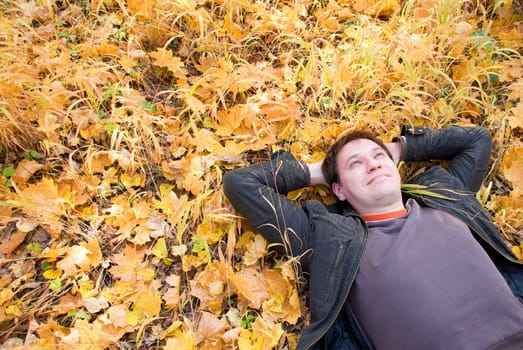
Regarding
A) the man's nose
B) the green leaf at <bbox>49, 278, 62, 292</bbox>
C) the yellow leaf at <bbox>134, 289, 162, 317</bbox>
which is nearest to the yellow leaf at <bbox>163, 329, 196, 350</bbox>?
the yellow leaf at <bbox>134, 289, 162, 317</bbox>

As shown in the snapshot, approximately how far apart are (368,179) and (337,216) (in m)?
0.26

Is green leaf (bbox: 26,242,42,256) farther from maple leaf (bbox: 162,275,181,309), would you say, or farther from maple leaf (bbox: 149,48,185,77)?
maple leaf (bbox: 149,48,185,77)

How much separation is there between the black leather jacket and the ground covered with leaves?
0.16 meters

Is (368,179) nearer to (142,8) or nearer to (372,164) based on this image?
(372,164)

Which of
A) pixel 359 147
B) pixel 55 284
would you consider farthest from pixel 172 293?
pixel 359 147

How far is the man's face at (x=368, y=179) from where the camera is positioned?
1.85m

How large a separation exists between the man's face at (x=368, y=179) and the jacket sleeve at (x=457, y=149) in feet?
0.91

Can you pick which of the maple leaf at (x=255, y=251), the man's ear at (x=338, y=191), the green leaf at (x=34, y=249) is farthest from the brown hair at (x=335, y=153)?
the green leaf at (x=34, y=249)

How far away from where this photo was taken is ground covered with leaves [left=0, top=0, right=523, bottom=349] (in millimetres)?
1859

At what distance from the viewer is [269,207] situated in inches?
73.7

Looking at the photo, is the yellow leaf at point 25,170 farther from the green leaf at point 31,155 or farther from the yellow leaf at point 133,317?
the yellow leaf at point 133,317

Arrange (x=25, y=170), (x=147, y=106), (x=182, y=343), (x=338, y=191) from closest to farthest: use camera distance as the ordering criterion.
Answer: (x=182, y=343), (x=338, y=191), (x=25, y=170), (x=147, y=106)

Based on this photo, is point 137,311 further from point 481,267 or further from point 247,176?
point 481,267

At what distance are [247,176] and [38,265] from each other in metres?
1.32
